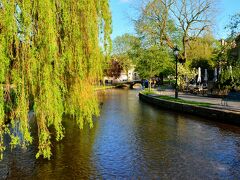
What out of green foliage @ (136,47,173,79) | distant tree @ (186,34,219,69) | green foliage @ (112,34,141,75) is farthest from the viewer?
green foliage @ (112,34,141,75)

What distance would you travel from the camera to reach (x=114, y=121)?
2209cm

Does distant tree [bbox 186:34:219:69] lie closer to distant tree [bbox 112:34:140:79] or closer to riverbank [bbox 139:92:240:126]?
distant tree [bbox 112:34:140:79]

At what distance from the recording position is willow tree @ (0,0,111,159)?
30.7ft

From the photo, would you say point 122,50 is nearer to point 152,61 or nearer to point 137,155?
point 152,61

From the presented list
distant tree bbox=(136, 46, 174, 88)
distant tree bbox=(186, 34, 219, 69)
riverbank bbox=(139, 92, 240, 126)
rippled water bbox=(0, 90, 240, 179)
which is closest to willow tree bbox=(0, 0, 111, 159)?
rippled water bbox=(0, 90, 240, 179)

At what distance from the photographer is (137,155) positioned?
520 inches

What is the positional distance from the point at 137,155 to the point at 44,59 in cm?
558

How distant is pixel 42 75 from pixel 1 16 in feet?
6.29

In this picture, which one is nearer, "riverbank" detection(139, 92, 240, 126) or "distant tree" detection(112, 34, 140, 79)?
"riverbank" detection(139, 92, 240, 126)

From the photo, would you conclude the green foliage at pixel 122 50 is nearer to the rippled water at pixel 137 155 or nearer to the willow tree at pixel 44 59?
the rippled water at pixel 137 155

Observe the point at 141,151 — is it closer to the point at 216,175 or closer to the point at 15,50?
the point at 216,175

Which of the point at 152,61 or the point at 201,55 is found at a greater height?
the point at 201,55

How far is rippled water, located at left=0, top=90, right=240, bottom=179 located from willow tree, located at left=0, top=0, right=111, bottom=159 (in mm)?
1365


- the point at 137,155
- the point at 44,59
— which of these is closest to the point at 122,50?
the point at 137,155
